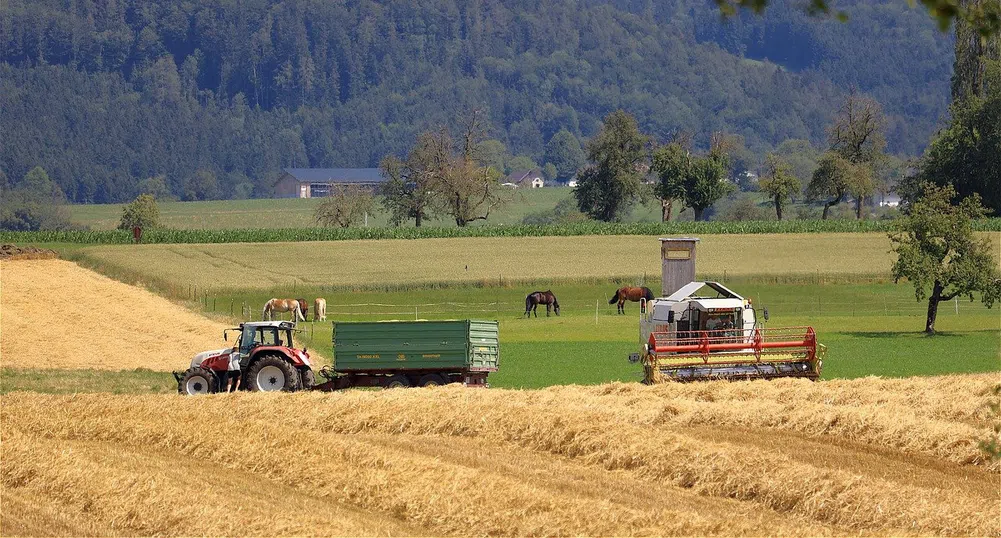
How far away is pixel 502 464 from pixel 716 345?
11633 millimetres

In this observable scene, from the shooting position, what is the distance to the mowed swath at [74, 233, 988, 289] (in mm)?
74750

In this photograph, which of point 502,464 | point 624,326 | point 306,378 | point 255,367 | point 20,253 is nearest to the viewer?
point 502,464

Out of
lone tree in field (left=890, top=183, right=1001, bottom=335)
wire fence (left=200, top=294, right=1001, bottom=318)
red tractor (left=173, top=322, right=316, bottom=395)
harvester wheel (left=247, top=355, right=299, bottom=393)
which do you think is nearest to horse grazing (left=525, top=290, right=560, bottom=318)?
wire fence (left=200, top=294, right=1001, bottom=318)

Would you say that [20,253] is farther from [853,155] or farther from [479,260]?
[853,155]

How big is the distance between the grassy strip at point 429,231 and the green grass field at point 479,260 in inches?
74.2

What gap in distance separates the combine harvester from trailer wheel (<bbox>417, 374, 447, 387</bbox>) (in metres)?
4.46

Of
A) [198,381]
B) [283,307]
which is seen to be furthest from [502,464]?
[283,307]

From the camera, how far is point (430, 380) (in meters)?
28.7

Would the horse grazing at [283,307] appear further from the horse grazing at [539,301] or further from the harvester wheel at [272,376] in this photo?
the harvester wheel at [272,376]

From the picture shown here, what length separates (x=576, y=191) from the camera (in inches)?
4749

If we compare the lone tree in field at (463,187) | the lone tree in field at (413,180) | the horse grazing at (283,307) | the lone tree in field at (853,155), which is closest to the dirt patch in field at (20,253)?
the horse grazing at (283,307)

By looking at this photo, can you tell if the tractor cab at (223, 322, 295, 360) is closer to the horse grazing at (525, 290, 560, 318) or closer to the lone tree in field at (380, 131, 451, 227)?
the horse grazing at (525, 290, 560, 318)

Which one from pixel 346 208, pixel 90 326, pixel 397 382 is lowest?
pixel 397 382

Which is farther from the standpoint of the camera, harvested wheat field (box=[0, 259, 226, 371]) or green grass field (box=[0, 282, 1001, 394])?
harvested wheat field (box=[0, 259, 226, 371])
